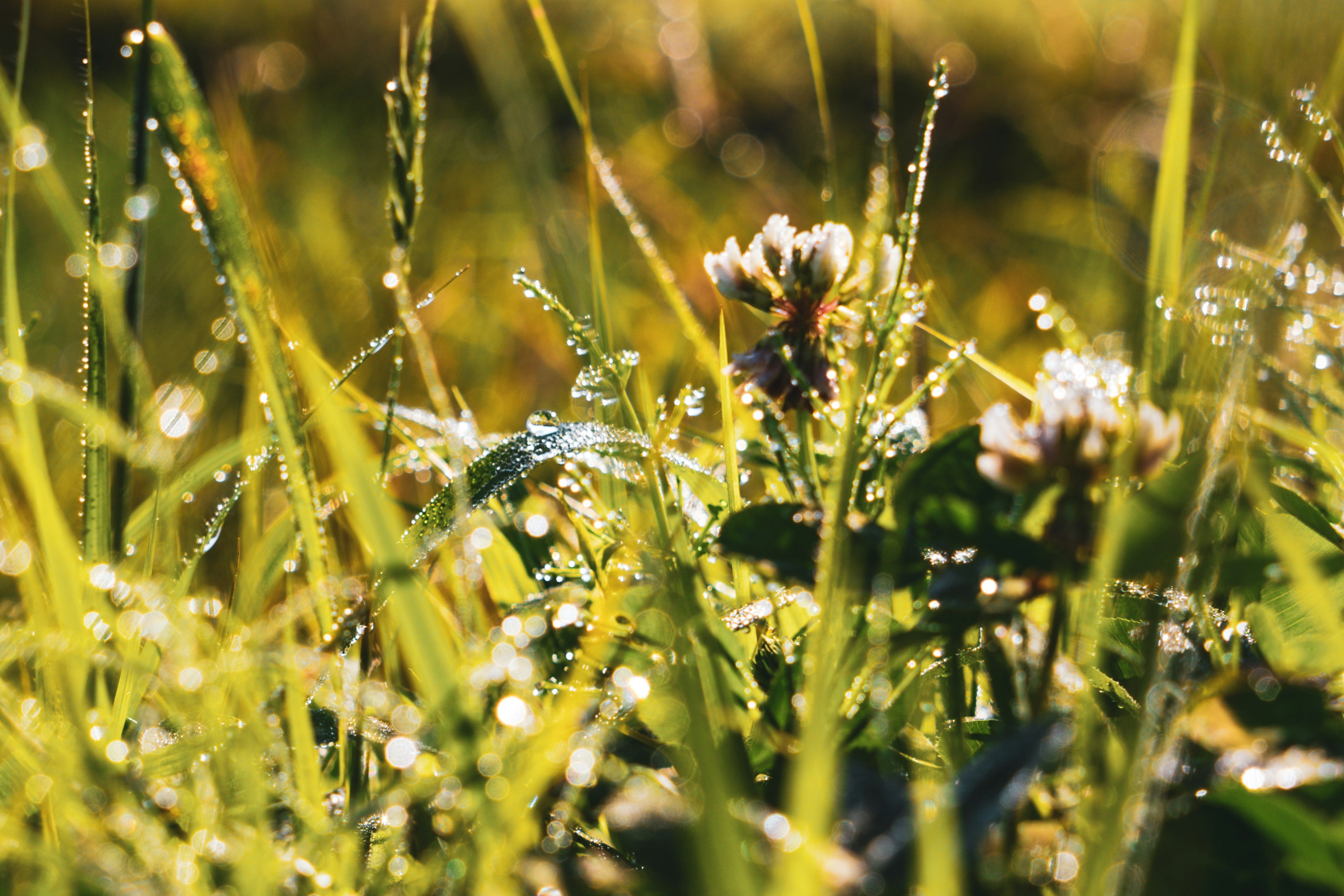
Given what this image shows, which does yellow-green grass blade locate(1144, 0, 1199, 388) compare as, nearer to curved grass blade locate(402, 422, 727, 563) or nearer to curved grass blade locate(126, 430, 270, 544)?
curved grass blade locate(402, 422, 727, 563)

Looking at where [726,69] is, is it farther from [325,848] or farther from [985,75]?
[325,848]

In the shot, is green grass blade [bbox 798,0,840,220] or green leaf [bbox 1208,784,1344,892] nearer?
green leaf [bbox 1208,784,1344,892]

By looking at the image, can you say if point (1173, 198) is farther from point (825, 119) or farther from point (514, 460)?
point (514, 460)

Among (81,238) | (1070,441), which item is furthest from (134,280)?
(1070,441)

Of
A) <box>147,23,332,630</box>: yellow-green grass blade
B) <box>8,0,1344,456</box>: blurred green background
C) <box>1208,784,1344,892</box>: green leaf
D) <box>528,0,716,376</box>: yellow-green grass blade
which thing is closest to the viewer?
<box>1208,784,1344,892</box>: green leaf

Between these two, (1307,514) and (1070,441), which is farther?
(1307,514)

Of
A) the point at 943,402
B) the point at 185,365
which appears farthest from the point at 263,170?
the point at 943,402

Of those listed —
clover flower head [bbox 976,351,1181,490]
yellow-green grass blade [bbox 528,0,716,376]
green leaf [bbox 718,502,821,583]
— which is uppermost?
yellow-green grass blade [bbox 528,0,716,376]

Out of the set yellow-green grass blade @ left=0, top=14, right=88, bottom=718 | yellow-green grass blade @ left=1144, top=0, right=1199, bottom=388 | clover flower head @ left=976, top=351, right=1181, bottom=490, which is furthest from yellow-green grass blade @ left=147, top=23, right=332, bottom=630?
yellow-green grass blade @ left=1144, top=0, right=1199, bottom=388
